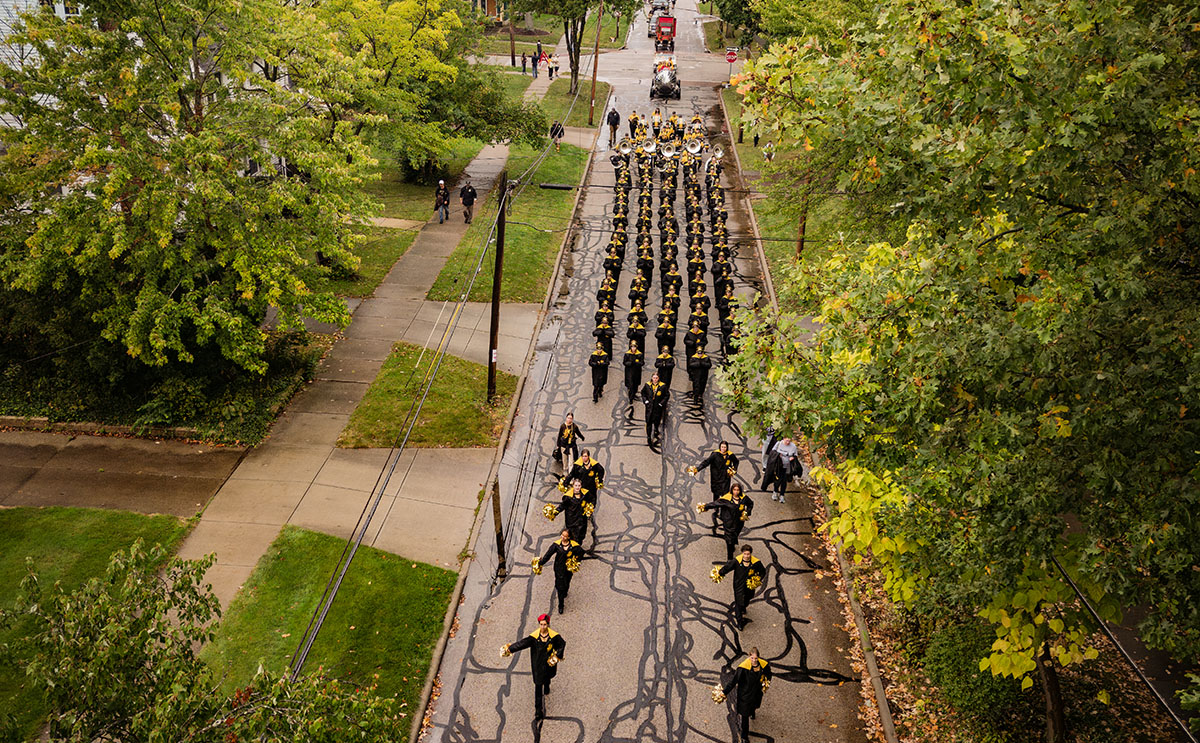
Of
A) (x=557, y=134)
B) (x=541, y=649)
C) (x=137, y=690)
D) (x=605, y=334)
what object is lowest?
(x=541, y=649)

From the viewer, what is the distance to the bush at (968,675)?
11227mm

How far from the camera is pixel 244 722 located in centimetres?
602

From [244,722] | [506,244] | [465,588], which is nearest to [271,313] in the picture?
[506,244]

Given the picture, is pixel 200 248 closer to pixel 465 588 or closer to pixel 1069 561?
pixel 465 588

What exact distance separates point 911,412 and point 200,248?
1507 cm

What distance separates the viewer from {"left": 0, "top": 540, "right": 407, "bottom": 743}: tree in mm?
5801

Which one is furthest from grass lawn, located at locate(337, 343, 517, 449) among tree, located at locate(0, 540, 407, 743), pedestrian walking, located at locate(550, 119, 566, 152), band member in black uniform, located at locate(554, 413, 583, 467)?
pedestrian walking, located at locate(550, 119, 566, 152)

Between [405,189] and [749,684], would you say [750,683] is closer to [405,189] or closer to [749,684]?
[749,684]

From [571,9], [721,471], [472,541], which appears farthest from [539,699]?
[571,9]

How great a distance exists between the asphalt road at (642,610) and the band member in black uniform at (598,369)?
0.37 metres

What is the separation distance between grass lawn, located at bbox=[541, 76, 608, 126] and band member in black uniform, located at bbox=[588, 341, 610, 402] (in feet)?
82.8

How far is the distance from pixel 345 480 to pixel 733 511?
24.9 ft

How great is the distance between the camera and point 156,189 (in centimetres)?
1520

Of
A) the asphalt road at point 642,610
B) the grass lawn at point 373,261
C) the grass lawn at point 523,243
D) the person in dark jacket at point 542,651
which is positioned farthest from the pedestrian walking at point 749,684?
the grass lawn at point 523,243
